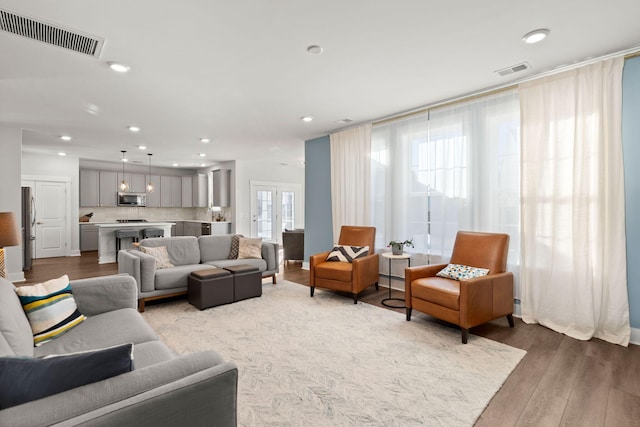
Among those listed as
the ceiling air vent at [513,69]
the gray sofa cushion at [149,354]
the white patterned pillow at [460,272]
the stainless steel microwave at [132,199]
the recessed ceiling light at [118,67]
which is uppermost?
the ceiling air vent at [513,69]

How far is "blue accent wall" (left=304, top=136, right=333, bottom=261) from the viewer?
18.9 feet

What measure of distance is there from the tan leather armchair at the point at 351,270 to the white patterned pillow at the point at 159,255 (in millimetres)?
1984

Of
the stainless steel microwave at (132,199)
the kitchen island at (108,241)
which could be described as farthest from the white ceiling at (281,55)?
the stainless steel microwave at (132,199)

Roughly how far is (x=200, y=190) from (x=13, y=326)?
29.1ft

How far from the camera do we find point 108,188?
900 centimetres

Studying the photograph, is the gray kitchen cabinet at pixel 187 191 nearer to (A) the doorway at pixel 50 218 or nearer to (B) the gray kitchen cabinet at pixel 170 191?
(B) the gray kitchen cabinet at pixel 170 191

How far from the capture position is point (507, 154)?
3533 mm

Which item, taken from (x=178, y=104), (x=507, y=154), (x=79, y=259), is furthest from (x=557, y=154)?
(x=79, y=259)

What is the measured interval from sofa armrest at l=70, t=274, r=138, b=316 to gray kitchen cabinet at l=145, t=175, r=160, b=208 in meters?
8.12

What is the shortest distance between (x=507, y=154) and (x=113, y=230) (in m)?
8.00

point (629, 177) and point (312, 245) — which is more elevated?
point (629, 177)

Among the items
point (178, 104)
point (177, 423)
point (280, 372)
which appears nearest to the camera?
point (177, 423)

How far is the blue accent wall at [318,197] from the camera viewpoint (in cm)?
575

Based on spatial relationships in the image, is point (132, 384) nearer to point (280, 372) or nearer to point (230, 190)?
point (280, 372)
